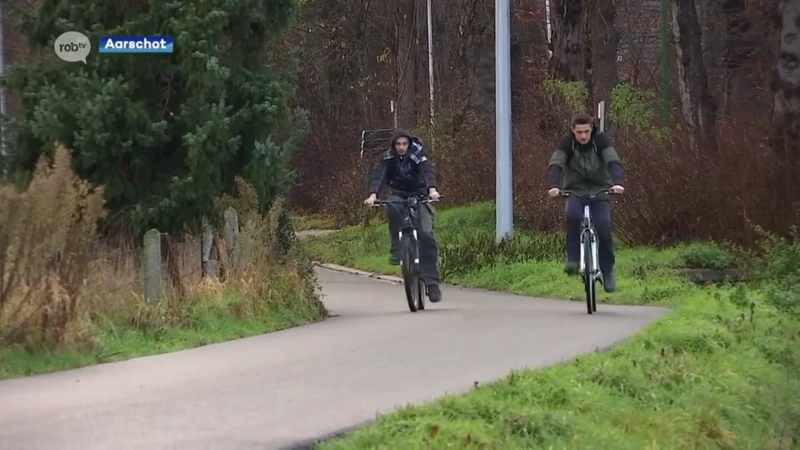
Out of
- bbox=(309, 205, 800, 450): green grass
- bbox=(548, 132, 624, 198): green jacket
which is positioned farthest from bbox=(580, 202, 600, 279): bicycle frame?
bbox=(309, 205, 800, 450): green grass

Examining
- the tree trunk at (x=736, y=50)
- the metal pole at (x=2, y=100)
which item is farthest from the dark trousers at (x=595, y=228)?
the tree trunk at (x=736, y=50)

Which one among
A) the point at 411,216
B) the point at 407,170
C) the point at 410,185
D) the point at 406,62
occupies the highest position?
the point at 406,62

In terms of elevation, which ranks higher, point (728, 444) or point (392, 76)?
point (392, 76)

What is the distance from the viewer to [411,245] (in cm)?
1437

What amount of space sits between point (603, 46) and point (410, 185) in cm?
1344

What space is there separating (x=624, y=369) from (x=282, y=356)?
2.61 m

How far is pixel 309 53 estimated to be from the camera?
126 ft

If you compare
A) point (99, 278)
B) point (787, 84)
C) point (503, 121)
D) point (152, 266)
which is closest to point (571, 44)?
point (503, 121)

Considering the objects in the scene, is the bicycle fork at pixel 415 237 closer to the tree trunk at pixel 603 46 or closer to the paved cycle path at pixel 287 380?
the paved cycle path at pixel 287 380

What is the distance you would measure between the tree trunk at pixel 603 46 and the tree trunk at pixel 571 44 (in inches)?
7.6

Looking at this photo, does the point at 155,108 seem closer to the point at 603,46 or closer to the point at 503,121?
the point at 503,121

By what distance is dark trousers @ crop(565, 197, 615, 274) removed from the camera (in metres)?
13.5

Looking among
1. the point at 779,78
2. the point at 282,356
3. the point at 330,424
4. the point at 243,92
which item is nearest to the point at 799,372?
the point at 282,356

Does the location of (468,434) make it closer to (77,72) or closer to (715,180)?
(77,72)
